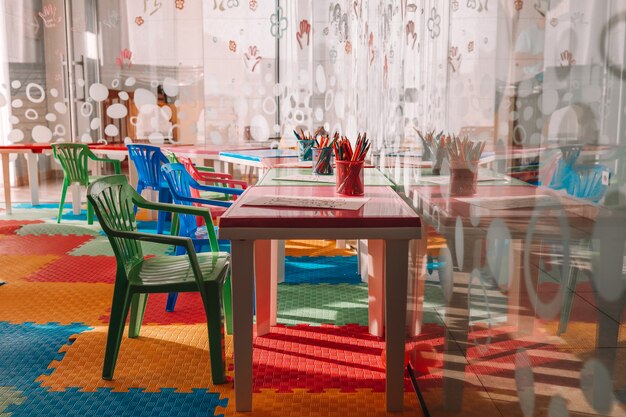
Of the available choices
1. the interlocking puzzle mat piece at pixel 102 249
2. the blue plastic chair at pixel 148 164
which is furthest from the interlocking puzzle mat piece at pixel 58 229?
the blue plastic chair at pixel 148 164

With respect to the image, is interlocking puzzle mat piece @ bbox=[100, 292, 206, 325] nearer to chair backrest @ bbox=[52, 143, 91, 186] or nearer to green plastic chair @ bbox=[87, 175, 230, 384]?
green plastic chair @ bbox=[87, 175, 230, 384]

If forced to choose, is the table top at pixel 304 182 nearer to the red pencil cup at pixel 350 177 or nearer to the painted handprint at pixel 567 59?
the red pencil cup at pixel 350 177

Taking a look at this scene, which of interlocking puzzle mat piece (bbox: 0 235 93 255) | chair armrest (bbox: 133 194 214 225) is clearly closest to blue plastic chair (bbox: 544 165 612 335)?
chair armrest (bbox: 133 194 214 225)

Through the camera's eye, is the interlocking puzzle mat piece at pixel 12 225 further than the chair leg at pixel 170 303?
Yes

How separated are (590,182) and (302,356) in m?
1.93

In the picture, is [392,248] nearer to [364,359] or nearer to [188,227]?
[364,359]

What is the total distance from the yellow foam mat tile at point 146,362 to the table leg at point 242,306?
0.80 ft

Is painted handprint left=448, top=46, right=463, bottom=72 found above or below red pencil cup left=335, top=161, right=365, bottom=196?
above

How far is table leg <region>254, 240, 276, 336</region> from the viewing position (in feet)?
8.71

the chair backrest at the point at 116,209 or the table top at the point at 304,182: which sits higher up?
the table top at the point at 304,182

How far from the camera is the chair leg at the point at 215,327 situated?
2.20 metres

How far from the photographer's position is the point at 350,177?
227cm

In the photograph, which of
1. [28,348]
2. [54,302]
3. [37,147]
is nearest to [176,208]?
[28,348]

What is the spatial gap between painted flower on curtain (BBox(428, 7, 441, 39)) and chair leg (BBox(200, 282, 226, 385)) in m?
1.13
